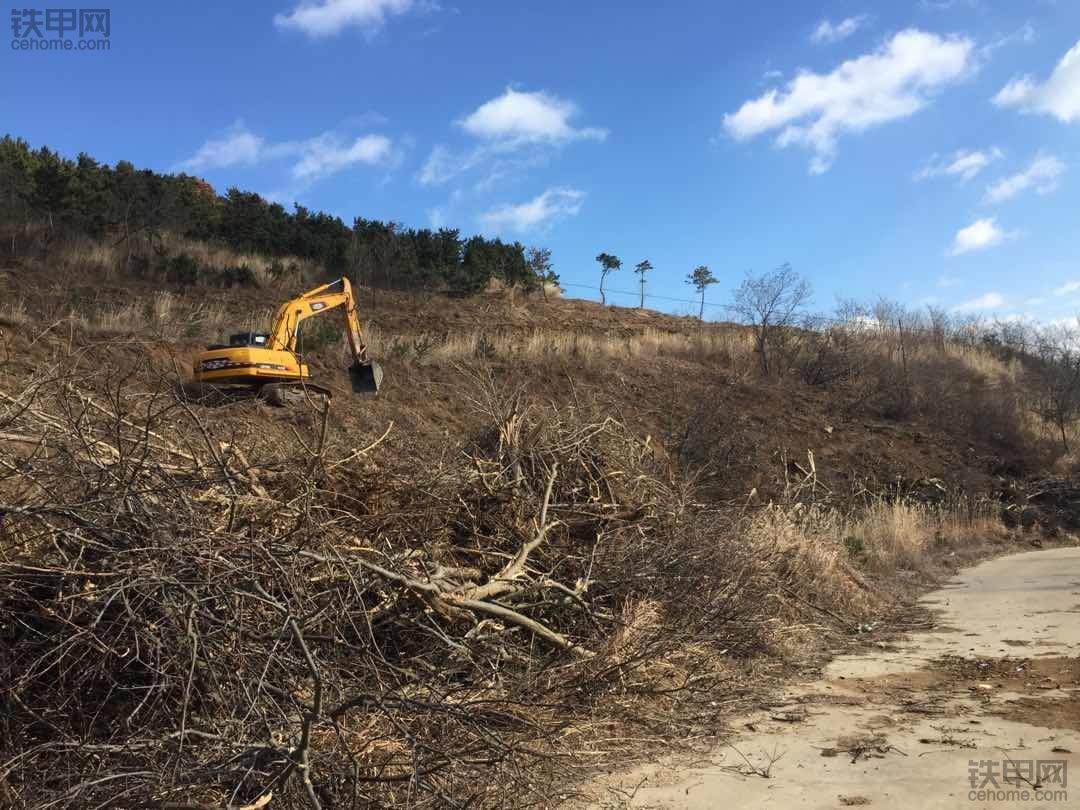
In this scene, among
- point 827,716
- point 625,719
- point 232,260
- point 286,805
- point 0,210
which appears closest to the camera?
point 286,805

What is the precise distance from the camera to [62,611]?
3.24m

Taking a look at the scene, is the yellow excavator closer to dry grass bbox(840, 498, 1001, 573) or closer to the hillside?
the hillside

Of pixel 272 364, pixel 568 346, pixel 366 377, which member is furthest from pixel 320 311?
pixel 568 346

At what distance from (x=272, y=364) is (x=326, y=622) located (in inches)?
335

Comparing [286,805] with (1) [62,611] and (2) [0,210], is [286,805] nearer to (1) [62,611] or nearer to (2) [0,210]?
(1) [62,611]

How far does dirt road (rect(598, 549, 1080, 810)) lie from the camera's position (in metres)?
3.48

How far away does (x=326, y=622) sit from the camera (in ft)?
12.3

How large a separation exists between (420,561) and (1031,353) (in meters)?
34.2

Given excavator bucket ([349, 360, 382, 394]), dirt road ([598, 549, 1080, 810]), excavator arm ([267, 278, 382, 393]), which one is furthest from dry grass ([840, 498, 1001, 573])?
excavator arm ([267, 278, 382, 393])

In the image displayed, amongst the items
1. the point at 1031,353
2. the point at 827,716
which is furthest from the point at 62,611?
the point at 1031,353

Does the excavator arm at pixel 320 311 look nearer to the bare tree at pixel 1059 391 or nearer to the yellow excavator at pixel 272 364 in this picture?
the yellow excavator at pixel 272 364
